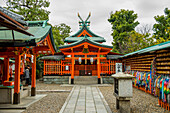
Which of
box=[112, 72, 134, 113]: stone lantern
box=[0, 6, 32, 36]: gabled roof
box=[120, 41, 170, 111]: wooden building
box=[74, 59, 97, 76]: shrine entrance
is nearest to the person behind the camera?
box=[0, 6, 32, 36]: gabled roof

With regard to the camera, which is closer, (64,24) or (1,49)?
(1,49)

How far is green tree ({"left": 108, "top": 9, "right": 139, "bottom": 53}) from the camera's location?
32.6 m

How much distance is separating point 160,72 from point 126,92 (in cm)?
378

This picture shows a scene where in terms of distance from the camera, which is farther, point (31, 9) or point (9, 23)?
point (31, 9)

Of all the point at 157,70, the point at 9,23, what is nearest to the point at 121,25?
the point at 157,70

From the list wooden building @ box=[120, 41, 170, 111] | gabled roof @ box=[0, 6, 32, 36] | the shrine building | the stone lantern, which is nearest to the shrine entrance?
the shrine building

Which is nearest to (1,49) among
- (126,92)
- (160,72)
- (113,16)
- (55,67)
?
(126,92)

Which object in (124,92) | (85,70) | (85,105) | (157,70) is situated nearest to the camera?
(124,92)

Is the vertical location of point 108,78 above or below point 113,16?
below

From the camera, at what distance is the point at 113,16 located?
3475 cm

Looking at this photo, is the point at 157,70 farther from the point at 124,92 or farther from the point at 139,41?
the point at 139,41

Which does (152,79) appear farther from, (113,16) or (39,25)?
(113,16)

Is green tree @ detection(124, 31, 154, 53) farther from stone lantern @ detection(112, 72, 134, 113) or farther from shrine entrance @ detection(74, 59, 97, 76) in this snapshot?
stone lantern @ detection(112, 72, 134, 113)

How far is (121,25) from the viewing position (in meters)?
32.6
